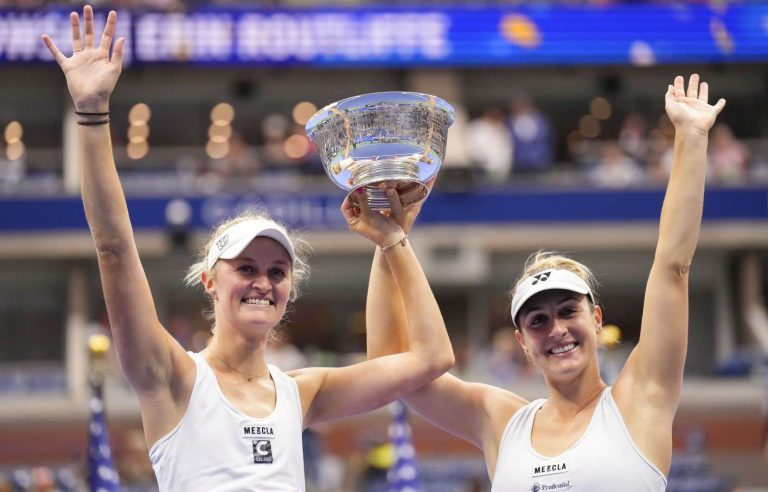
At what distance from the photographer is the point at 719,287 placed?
1984cm

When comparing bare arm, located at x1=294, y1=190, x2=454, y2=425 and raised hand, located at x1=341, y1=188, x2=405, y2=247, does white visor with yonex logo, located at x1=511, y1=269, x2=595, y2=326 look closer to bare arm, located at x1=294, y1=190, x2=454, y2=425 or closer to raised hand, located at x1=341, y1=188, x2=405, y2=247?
bare arm, located at x1=294, y1=190, x2=454, y2=425

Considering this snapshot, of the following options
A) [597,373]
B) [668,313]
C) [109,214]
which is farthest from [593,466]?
[109,214]

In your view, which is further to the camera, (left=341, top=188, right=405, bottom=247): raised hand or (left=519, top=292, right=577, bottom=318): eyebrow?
(left=341, top=188, right=405, bottom=247): raised hand

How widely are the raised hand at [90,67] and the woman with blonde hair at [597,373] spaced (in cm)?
127

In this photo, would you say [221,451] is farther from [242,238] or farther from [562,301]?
[562,301]

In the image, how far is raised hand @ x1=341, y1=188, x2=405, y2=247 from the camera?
4.07 m

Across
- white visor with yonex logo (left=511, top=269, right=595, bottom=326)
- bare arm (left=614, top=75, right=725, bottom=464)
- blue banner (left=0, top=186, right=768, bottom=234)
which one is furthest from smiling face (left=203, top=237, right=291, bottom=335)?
blue banner (left=0, top=186, right=768, bottom=234)

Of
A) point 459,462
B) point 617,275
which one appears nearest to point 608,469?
point 459,462

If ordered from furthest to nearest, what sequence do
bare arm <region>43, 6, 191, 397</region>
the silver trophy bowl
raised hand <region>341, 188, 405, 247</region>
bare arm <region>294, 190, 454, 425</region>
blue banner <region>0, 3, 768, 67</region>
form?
blue banner <region>0, 3, 768, 67</region>
raised hand <region>341, 188, 405, 247</region>
bare arm <region>294, 190, 454, 425</region>
the silver trophy bowl
bare arm <region>43, 6, 191, 397</region>

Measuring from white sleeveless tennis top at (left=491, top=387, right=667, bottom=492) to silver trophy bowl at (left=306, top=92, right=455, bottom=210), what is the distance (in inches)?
38.1

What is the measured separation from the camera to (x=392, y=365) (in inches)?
157

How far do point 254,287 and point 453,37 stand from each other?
1539 cm

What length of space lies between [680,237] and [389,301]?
3.52ft

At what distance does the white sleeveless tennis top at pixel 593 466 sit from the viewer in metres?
3.53
